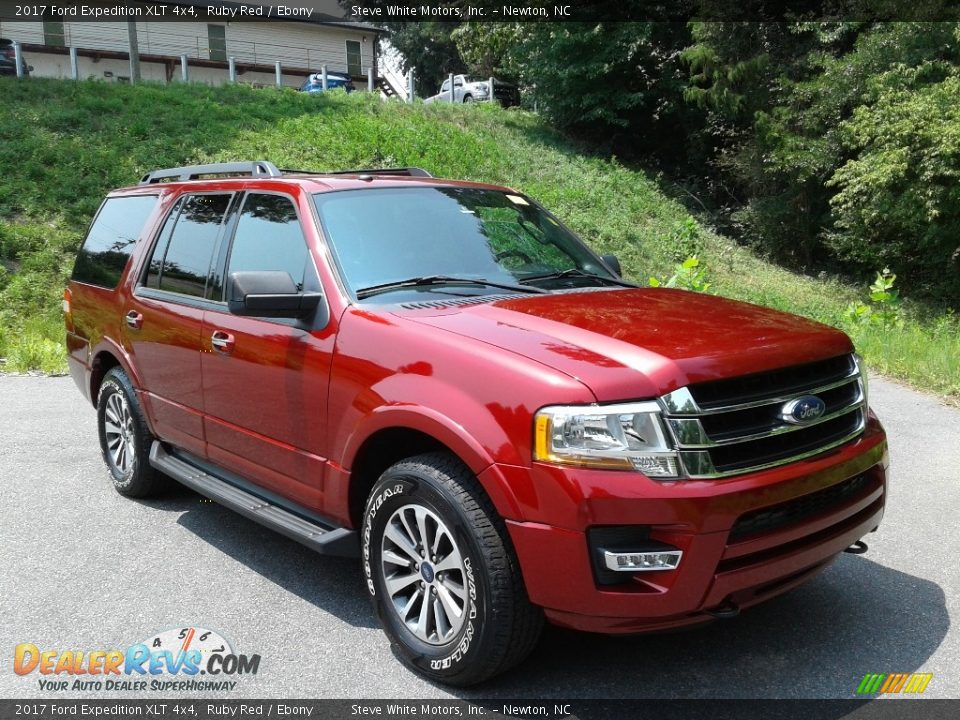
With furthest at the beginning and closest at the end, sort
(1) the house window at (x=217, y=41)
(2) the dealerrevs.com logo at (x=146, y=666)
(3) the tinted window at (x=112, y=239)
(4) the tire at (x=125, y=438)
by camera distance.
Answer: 1. (1) the house window at (x=217, y=41)
2. (3) the tinted window at (x=112, y=239)
3. (4) the tire at (x=125, y=438)
4. (2) the dealerrevs.com logo at (x=146, y=666)

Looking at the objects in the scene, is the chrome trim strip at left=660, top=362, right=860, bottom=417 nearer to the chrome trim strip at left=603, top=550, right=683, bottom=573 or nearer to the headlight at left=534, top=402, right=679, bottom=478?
the headlight at left=534, top=402, right=679, bottom=478

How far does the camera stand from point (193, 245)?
4902 mm

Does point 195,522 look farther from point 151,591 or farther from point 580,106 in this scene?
point 580,106

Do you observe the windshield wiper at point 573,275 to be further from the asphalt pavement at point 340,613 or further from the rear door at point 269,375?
the asphalt pavement at point 340,613

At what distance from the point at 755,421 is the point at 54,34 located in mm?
38238

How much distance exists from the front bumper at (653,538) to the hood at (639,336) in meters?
0.34

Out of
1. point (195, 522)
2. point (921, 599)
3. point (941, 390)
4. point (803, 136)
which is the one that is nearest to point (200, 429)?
point (195, 522)

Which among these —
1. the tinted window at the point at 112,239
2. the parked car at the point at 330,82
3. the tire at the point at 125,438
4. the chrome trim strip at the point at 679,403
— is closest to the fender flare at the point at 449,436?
the chrome trim strip at the point at 679,403

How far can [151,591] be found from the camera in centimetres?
426

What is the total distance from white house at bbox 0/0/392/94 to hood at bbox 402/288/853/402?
3206cm

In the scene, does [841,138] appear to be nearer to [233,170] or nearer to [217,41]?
[233,170]

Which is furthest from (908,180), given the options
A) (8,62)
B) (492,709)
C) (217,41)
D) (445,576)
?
(217,41)

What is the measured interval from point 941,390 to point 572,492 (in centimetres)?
695

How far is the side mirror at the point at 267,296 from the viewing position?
3666mm
